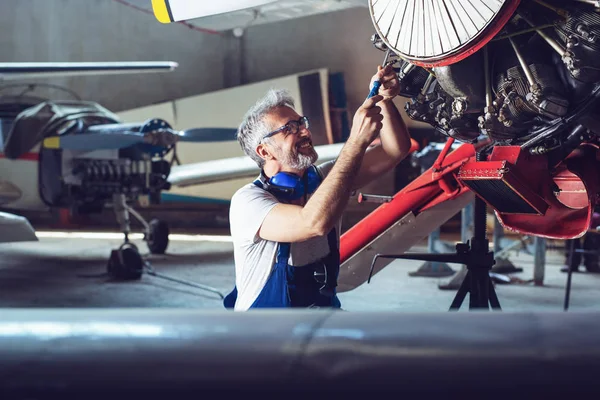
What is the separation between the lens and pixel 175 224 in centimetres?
1109

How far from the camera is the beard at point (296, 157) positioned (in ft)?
6.64

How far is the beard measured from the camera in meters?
2.03

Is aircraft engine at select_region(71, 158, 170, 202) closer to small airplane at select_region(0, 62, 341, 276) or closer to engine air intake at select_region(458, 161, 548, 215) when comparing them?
small airplane at select_region(0, 62, 341, 276)

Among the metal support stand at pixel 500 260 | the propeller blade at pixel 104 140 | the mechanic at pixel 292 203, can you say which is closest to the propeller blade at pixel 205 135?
the propeller blade at pixel 104 140

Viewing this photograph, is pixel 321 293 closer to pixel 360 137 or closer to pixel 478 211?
pixel 360 137

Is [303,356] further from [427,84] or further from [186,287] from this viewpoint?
[186,287]

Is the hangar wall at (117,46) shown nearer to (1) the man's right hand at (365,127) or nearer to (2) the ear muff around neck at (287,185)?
(2) the ear muff around neck at (287,185)

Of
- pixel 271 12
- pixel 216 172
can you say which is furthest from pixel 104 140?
pixel 271 12

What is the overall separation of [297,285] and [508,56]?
0.83 m

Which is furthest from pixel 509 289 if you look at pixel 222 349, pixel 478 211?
pixel 222 349

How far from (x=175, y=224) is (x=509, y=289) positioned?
21.4 ft

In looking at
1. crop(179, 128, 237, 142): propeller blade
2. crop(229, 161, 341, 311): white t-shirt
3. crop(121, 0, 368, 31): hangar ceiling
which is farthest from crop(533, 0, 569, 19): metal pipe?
crop(121, 0, 368, 31): hangar ceiling

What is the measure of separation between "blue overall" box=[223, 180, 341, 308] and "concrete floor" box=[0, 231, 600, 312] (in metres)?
2.62

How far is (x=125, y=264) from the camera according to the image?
19.6ft
